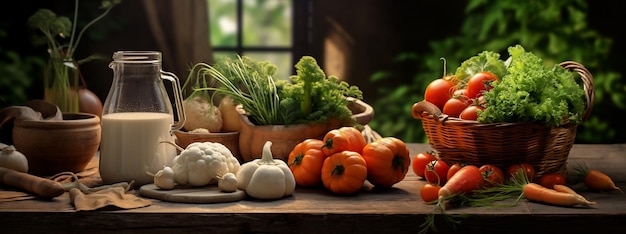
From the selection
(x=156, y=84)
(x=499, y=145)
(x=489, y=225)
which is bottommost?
(x=489, y=225)

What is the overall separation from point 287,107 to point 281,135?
8 centimetres

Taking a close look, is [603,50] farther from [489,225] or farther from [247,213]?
[247,213]

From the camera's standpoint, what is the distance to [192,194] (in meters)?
1.83

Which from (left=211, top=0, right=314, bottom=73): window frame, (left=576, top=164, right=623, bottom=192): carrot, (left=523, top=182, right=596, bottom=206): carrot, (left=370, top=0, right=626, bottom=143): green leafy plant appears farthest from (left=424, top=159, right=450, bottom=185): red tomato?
(left=211, top=0, right=314, bottom=73): window frame

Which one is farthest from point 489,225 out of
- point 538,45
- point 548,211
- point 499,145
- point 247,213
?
point 538,45

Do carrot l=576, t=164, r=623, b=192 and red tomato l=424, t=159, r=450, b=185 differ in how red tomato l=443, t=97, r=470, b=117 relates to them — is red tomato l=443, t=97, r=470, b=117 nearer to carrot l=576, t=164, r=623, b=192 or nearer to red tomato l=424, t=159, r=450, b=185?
red tomato l=424, t=159, r=450, b=185

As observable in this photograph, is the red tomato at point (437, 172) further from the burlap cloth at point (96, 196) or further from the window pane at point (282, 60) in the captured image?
the window pane at point (282, 60)

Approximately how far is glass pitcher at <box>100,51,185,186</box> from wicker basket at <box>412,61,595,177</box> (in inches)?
25.3

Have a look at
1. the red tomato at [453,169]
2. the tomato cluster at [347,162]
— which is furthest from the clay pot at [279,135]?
the red tomato at [453,169]

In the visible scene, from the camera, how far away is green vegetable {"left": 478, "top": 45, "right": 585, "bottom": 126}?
1.90 metres

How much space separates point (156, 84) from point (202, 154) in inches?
8.8

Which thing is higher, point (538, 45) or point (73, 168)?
point (538, 45)

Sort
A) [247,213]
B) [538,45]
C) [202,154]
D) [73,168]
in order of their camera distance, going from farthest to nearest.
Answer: [538,45] → [73,168] → [202,154] → [247,213]

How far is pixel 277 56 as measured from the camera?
398 cm
